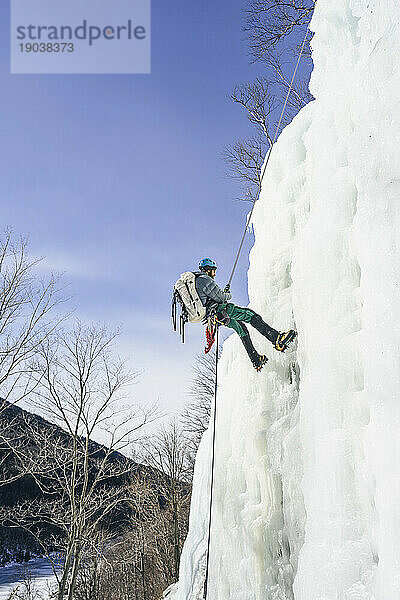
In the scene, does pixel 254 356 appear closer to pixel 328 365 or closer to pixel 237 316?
pixel 237 316

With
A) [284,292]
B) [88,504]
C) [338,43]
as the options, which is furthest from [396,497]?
[88,504]

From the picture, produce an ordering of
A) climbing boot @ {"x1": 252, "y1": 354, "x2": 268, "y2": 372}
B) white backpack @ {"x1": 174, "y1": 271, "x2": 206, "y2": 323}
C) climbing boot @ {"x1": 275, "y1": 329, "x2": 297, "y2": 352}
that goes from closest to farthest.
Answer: climbing boot @ {"x1": 275, "y1": 329, "x2": 297, "y2": 352}, climbing boot @ {"x1": 252, "y1": 354, "x2": 268, "y2": 372}, white backpack @ {"x1": 174, "y1": 271, "x2": 206, "y2": 323}

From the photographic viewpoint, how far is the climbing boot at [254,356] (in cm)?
389

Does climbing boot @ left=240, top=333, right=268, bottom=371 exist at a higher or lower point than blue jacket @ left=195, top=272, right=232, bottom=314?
lower

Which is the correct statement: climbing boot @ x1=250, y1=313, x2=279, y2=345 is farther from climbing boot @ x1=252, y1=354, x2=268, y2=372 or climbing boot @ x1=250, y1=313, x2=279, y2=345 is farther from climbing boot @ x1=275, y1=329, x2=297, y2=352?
climbing boot @ x1=252, y1=354, x2=268, y2=372

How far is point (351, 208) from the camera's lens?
3.02 meters

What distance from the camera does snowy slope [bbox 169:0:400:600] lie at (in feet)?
7.48

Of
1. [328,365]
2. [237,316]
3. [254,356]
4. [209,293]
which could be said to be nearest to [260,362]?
[254,356]

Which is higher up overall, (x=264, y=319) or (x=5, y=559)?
(x=264, y=319)

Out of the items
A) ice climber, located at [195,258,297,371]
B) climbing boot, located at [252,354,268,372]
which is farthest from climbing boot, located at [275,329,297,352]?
climbing boot, located at [252,354,268,372]

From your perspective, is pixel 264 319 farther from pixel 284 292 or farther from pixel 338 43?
pixel 338 43

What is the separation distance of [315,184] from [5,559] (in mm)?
23953

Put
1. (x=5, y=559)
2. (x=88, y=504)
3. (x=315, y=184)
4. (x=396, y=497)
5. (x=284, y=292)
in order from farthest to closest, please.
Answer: (x=5, y=559), (x=88, y=504), (x=284, y=292), (x=315, y=184), (x=396, y=497)

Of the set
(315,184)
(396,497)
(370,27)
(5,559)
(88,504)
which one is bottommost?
(5,559)
